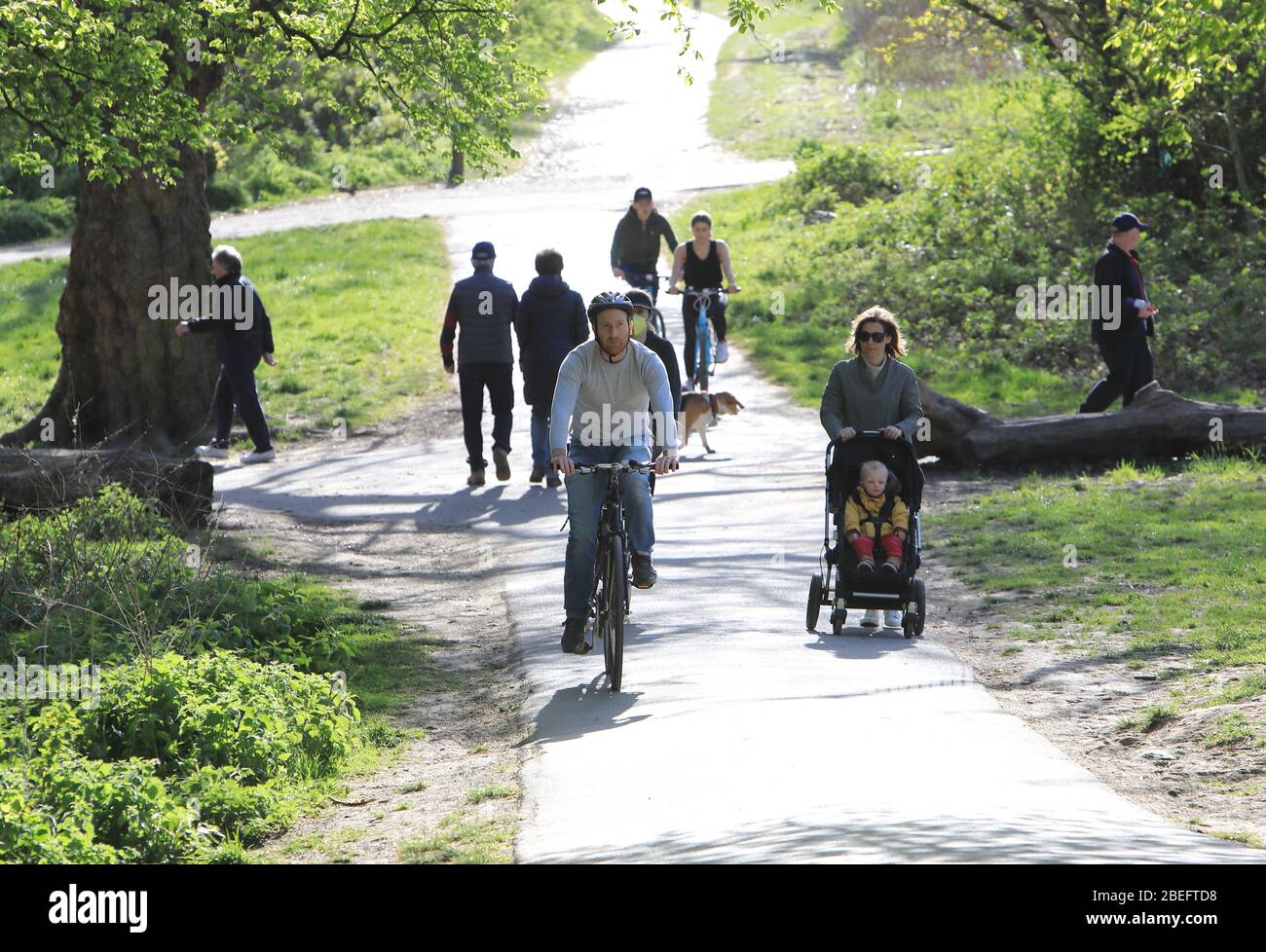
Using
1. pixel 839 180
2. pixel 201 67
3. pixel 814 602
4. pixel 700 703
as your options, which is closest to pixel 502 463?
pixel 201 67

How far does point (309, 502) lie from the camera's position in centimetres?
1567

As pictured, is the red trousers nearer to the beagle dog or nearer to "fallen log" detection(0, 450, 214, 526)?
"fallen log" detection(0, 450, 214, 526)

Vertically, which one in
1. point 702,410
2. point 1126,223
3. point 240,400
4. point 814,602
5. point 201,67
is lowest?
point 814,602

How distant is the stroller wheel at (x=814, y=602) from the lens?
9914 mm

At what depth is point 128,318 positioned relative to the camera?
1744cm

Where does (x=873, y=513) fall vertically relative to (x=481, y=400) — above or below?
below

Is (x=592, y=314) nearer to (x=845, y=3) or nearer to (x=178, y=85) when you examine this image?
(x=178, y=85)

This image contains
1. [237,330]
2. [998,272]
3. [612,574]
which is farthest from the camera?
[998,272]

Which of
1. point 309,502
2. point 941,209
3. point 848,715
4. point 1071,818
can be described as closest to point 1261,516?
point 848,715

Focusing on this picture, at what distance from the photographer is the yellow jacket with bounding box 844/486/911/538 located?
9.78 metres

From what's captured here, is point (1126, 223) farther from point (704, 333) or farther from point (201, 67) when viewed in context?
point (201, 67)

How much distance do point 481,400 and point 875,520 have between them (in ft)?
21.5
